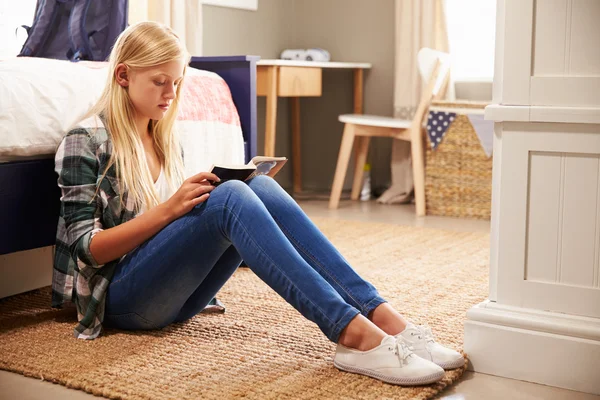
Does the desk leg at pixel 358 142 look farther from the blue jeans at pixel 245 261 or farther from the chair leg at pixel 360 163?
the blue jeans at pixel 245 261

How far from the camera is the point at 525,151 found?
146 cm

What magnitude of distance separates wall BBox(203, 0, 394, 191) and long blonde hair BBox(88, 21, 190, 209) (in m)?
2.35

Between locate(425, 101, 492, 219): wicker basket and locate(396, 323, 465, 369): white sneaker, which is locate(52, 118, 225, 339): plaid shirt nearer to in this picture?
locate(396, 323, 465, 369): white sneaker

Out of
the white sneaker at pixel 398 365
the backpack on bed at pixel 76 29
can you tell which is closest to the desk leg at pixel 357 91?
the backpack on bed at pixel 76 29

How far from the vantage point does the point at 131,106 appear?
1.67 meters

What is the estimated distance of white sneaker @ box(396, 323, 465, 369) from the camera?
4.74ft

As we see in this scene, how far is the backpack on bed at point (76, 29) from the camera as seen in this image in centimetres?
232

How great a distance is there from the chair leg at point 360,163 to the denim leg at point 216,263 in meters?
2.44

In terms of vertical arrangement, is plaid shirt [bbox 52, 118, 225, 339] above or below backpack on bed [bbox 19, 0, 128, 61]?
below

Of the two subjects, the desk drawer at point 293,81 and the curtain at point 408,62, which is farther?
the curtain at point 408,62

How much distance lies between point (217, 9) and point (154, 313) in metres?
2.50

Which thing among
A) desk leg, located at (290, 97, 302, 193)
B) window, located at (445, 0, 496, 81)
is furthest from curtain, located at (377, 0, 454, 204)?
desk leg, located at (290, 97, 302, 193)

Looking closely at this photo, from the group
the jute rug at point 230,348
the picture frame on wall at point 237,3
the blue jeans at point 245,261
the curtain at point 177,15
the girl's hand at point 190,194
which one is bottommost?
the jute rug at point 230,348

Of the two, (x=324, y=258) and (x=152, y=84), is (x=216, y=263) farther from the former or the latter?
(x=152, y=84)
